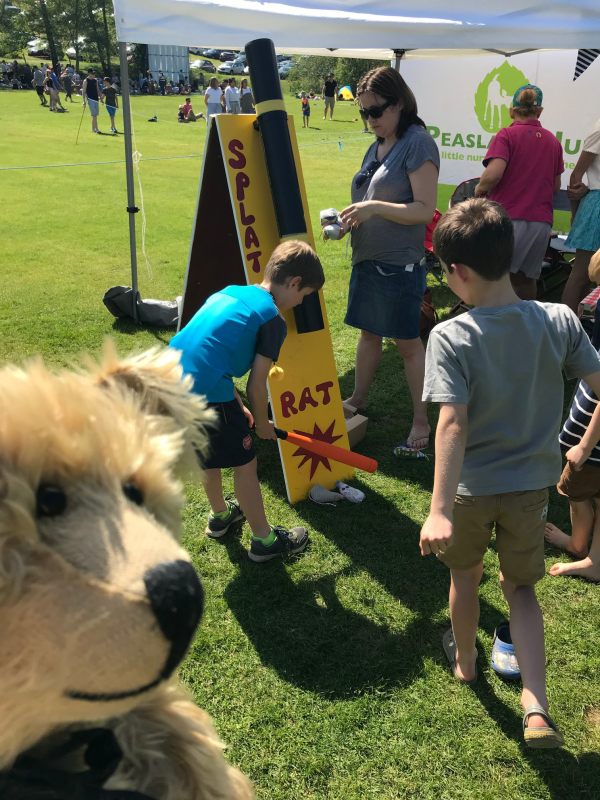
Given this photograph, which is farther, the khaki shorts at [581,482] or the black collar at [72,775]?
the khaki shorts at [581,482]

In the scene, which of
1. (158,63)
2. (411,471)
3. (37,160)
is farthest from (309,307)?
(158,63)

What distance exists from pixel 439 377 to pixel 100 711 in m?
1.43

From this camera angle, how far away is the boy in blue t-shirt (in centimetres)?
263

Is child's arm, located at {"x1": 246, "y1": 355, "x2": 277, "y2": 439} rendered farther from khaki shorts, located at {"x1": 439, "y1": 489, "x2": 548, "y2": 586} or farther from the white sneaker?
khaki shorts, located at {"x1": 439, "y1": 489, "x2": 548, "y2": 586}

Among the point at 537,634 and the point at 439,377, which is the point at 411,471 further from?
the point at 439,377

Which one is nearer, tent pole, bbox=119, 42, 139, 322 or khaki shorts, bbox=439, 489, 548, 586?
khaki shorts, bbox=439, 489, 548, 586

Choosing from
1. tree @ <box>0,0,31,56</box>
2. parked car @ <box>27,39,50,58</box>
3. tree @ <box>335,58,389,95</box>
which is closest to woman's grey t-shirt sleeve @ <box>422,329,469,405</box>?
tree @ <box>335,58,389,95</box>

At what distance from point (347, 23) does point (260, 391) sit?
270 centimetres

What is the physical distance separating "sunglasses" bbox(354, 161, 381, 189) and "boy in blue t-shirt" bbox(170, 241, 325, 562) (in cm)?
118

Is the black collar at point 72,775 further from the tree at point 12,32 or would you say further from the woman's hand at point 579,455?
the tree at point 12,32

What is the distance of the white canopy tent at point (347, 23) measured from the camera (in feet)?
12.4

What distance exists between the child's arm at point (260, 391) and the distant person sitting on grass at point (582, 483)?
135cm

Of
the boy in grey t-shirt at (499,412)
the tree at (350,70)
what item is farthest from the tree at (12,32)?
the boy in grey t-shirt at (499,412)

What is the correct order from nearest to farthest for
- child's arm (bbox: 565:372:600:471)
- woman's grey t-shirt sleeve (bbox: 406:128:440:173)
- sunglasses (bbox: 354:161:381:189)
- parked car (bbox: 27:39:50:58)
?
child's arm (bbox: 565:372:600:471) → woman's grey t-shirt sleeve (bbox: 406:128:440:173) → sunglasses (bbox: 354:161:381:189) → parked car (bbox: 27:39:50:58)
